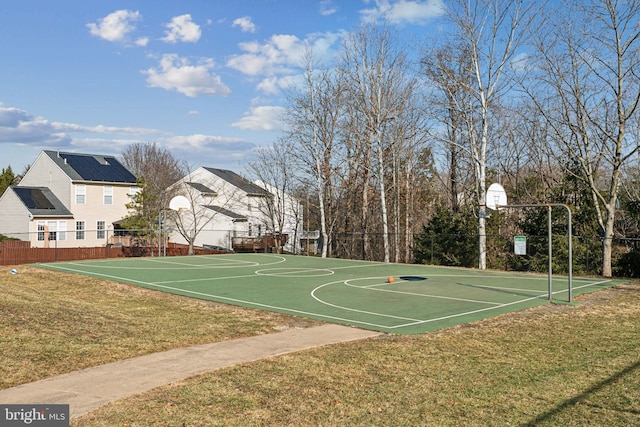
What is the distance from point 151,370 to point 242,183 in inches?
1673

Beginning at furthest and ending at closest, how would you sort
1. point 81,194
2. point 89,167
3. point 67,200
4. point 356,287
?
point 89,167
point 81,194
point 67,200
point 356,287

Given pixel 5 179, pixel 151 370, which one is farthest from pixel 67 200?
pixel 151 370

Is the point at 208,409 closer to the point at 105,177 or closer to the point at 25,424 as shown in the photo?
the point at 25,424

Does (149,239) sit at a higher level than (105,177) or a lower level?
lower

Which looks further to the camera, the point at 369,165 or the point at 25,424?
the point at 369,165

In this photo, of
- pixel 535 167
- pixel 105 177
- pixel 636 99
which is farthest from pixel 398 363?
pixel 105 177

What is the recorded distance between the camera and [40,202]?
1410 inches

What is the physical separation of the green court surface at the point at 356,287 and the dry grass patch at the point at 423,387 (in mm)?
1991

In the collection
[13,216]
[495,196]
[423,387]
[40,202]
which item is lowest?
[423,387]

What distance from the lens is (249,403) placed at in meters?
5.75

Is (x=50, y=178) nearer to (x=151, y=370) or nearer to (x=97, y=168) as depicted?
(x=97, y=168)

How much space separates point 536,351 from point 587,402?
2.52 m

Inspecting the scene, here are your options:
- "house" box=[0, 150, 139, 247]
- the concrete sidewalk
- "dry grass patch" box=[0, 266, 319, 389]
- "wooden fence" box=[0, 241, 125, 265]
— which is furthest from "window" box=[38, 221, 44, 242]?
the concrete sidewalk

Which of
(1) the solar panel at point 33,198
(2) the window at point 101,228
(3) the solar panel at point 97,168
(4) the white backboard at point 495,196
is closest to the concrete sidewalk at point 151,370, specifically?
(4) the white backboard at point 495,196
